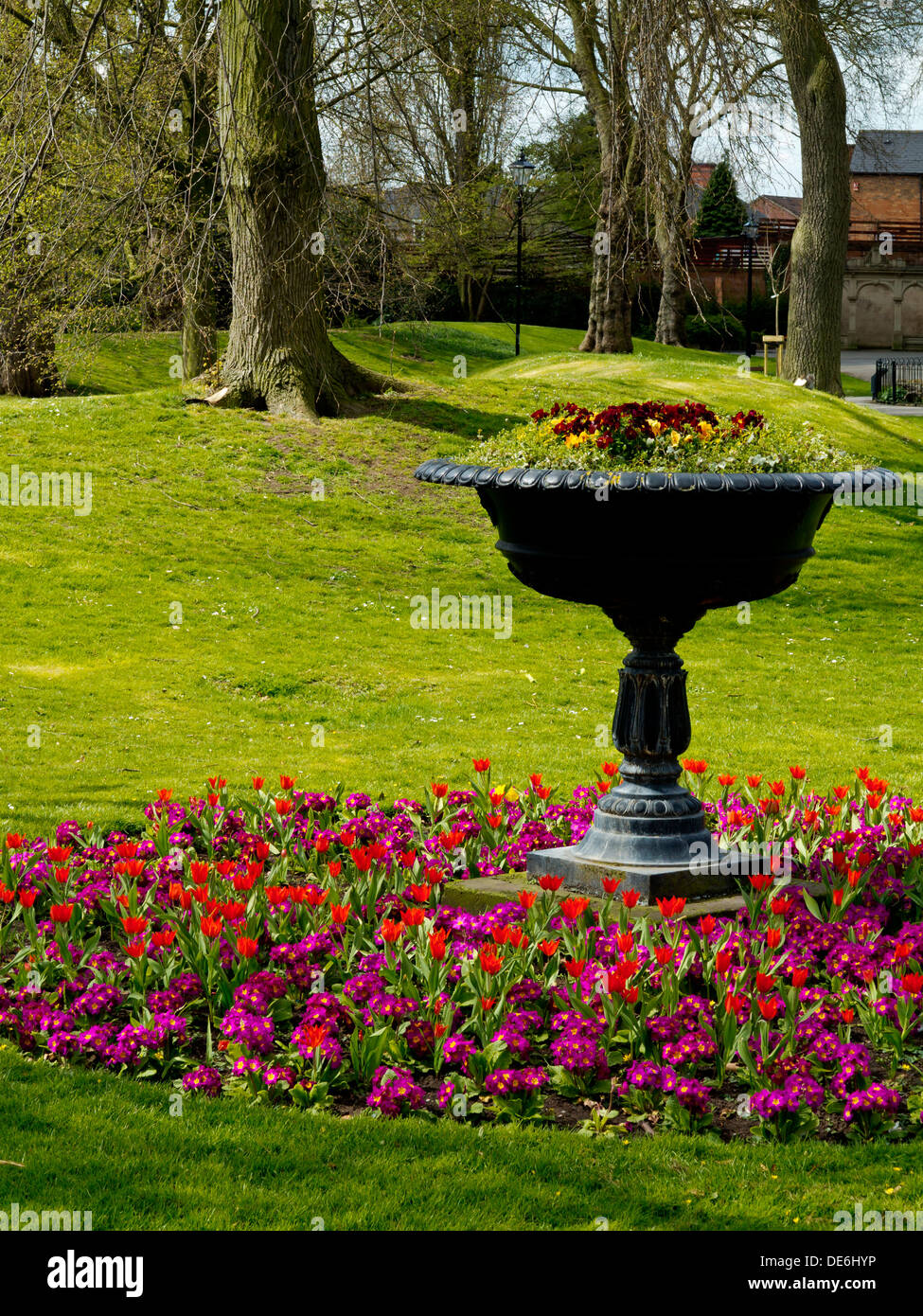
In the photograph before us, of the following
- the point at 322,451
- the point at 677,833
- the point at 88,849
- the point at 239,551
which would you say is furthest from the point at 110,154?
the point at 322,451

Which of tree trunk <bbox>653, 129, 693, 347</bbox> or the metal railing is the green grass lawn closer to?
tree trunk <bbox>653, 129, 693, 347</bbox>

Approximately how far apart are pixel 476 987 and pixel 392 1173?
1.06 m

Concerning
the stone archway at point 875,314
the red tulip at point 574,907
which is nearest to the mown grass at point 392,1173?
the red tulip at point 574,907

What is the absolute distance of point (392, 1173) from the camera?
4141 mm

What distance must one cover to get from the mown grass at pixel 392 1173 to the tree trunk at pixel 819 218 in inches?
781

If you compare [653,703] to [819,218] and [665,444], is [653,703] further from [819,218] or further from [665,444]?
[819,218]

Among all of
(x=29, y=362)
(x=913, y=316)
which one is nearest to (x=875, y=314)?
(x=913, y=316)

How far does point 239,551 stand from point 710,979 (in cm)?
1070

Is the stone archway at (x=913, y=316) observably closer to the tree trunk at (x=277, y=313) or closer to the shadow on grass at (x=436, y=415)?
the shadow on grass at (x=436, y=415)

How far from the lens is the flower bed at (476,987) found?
15.3ft

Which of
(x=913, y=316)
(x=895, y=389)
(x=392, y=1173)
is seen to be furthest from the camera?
(x=913, y=316)

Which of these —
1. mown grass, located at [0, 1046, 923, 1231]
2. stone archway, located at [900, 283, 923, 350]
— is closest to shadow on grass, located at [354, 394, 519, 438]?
mown grass, located at [0, 1046, 923, 1231]

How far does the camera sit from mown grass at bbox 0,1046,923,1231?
12.8 ft

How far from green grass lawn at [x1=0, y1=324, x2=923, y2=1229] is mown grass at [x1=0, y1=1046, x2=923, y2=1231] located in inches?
0.4
